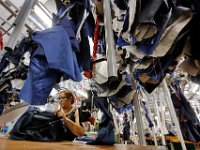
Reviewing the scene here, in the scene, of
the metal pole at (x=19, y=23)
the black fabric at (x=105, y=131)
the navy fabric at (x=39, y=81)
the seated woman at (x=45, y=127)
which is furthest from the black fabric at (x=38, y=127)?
the metal pole at (x=19, y=23)

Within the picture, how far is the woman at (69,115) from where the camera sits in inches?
67.6

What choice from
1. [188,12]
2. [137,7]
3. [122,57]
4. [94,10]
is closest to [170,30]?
[188,12]

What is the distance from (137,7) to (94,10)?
621mm

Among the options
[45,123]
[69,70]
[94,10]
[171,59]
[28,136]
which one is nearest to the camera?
[69,70]

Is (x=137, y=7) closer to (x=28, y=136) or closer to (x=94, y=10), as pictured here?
(x=94, y=10)

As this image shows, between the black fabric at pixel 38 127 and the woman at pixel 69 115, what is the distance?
0.19 ft

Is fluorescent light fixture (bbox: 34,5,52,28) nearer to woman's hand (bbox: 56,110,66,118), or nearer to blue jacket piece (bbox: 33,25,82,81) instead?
woman's hand (bbox: 56,110,66,118)

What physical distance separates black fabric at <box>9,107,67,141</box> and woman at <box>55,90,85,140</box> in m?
0.06

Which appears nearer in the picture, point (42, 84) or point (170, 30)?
point (42, 84)

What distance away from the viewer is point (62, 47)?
2.60 feet

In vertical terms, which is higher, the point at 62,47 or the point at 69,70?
the point at 62,47

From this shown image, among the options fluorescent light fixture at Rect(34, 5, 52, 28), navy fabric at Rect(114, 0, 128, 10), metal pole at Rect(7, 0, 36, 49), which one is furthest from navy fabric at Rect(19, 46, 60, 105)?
fluorescent light fixture at Rect(34, 5, 52, 28)

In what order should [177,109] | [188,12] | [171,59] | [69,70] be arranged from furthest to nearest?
[177,109] → [171,59] → [188,12] → [69,70]

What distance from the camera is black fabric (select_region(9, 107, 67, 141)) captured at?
1.61 meters
